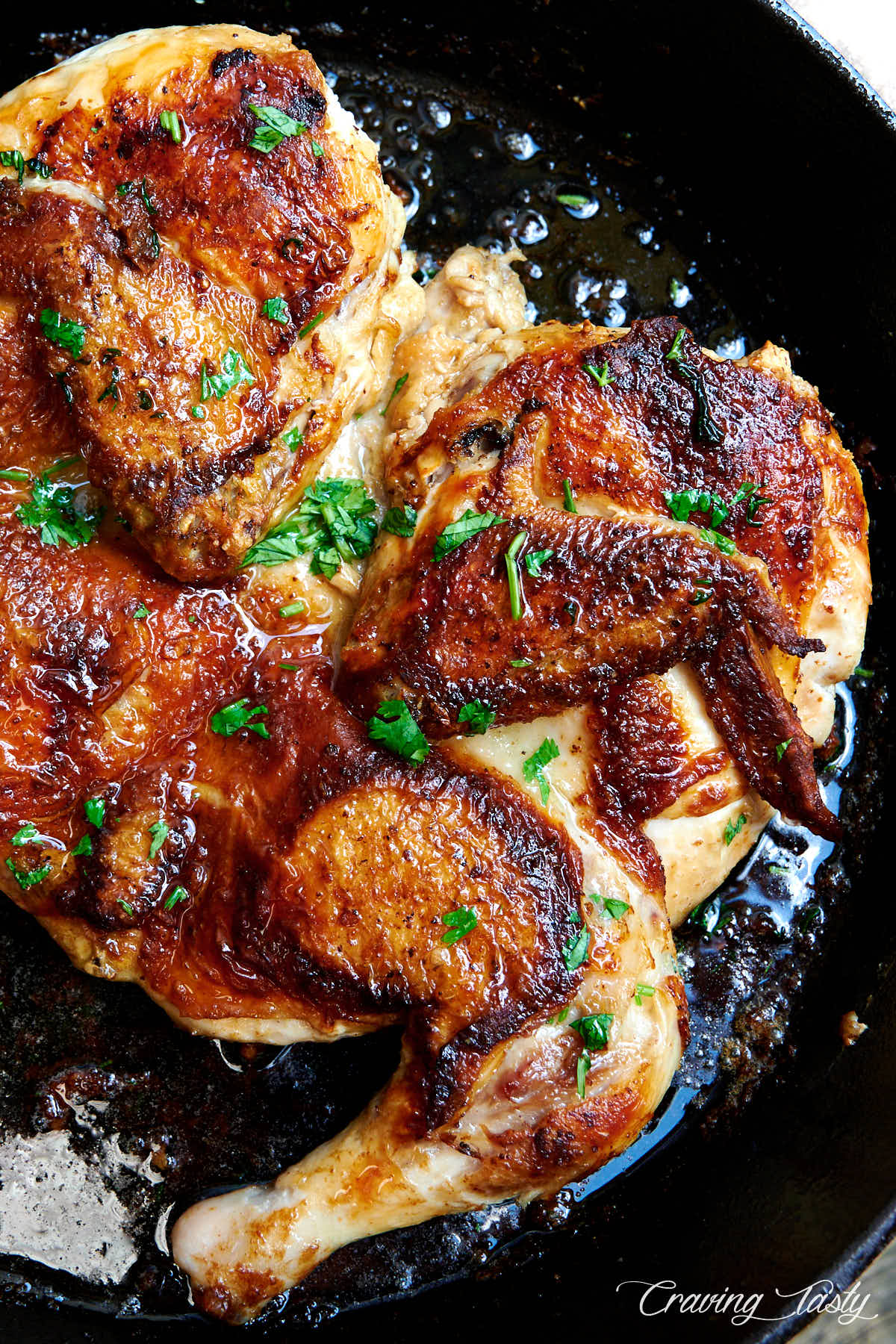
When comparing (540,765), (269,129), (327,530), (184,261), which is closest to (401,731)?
(540,765)

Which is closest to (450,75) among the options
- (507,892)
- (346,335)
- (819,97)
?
(819,97)

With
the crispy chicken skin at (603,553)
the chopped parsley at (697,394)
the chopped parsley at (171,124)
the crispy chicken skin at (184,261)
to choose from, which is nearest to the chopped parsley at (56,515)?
the crispy chicken skin at (184,261)

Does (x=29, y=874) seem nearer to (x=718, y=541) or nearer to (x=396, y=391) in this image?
(x=396, y=391)

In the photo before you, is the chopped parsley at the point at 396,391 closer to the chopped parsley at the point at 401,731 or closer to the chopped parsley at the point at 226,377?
Answer: the chopped parsley at the point at 226,377

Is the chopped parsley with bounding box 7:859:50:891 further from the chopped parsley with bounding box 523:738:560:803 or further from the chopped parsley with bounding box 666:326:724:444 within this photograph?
the chopped parsley with bounding box 666:326:724:444

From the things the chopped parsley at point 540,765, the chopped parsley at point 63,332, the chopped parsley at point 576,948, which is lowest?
the chopped parsley at point 576,948

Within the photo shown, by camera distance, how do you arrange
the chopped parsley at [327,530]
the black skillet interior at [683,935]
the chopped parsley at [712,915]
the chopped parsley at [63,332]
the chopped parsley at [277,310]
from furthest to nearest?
1. the chopped parsley at [712,915]
2. the black skillet interior at [683,935]
3. the chopped parsley at [327,530]
4. the chopped parsley at [277,310]
5. the chopped parsley at [63,332]

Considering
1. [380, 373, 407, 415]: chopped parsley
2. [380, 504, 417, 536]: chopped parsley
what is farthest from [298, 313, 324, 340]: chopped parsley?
[380, 504, 417, 536]: chopped parsley
